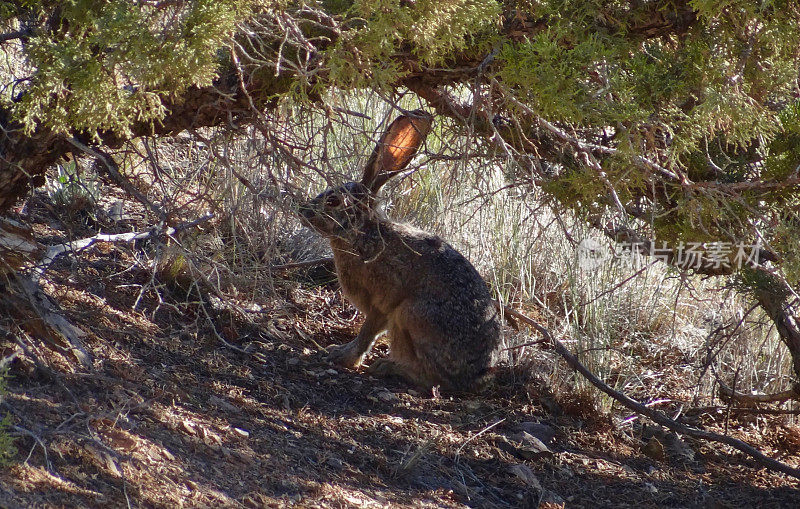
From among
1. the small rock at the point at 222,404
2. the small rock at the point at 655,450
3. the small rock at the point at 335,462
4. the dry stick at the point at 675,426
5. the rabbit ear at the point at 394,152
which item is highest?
the rabbit ear at the point at 394,152

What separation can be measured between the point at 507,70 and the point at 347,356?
3334 mm

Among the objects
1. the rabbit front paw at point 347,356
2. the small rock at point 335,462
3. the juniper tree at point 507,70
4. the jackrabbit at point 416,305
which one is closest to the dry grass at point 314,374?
the small rock at point 335,462

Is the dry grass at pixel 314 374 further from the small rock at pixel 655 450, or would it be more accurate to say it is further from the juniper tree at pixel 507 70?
the juniper tree at pixel 507 70

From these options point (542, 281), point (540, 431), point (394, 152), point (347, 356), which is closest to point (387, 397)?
point (347, 356)

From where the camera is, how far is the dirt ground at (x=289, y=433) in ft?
11.0

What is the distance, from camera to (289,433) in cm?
449

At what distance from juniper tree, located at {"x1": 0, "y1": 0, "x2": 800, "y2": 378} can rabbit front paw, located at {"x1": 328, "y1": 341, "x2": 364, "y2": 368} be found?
2.49 metres

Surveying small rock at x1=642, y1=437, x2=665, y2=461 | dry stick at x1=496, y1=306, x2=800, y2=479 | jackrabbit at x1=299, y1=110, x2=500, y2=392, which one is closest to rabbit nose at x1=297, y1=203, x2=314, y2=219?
jackrabbit at x1=299, y1=110, x2=500, y2=392

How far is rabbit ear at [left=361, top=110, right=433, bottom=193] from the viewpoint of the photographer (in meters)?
4.71

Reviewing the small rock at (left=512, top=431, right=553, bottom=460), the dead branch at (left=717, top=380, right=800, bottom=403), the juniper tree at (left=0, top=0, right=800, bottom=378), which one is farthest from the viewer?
the dead branch at (left=717, top=380, right=800, bottom=403)

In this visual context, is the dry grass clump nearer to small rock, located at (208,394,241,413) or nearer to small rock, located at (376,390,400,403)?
small rock, located at (376,390,400,403)

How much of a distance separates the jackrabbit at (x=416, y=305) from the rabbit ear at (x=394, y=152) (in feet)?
0.07

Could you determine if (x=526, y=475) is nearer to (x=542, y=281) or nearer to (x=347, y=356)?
(x=347, y=356)

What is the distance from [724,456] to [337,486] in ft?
9.55
